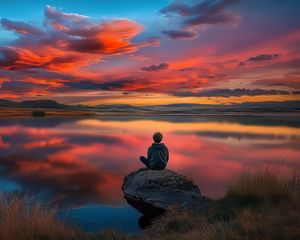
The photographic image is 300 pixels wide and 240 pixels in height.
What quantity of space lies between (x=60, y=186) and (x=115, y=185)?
2289 mm

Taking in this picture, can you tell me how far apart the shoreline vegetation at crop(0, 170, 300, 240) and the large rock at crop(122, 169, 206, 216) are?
1202mm

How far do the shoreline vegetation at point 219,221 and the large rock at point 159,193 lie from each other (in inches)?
47.3

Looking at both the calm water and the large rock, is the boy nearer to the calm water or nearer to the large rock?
the large rock

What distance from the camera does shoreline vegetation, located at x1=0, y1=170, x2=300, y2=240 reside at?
6.45 meters

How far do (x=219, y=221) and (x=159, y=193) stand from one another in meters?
3.64

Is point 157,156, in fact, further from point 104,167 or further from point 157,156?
point 104,167

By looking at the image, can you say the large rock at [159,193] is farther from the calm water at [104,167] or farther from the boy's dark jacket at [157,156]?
the calm water at [104,167]

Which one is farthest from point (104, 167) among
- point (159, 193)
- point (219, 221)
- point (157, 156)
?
point (219, 221)

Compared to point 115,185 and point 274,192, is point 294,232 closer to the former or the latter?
point 274,192

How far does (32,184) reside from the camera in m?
15.4

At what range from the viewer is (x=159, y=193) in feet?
36.4

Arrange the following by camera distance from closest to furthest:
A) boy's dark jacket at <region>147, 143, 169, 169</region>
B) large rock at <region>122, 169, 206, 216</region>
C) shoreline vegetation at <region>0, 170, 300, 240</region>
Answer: shoreline vegetation at <region>0, 170, 300, 240</region>
large rock at <region>122, 169, 206, 216</region>
boy's dark jacket at <region>147, 143, 169, 169</region>

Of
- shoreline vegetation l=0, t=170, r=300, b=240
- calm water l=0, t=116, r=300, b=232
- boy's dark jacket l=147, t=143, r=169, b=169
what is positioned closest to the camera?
shoreline vegetation l=0, t=170, r=300, b=240

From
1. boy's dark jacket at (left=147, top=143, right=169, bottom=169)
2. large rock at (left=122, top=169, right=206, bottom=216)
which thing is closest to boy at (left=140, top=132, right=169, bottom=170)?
boy's dark jacket at (left=147, top=143, right=169, bottom=169)
